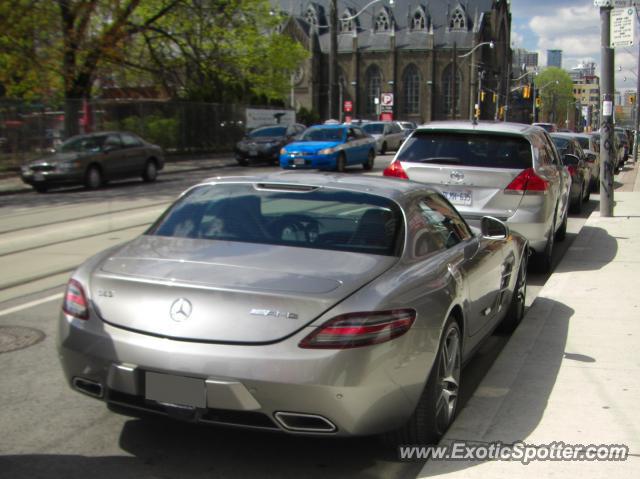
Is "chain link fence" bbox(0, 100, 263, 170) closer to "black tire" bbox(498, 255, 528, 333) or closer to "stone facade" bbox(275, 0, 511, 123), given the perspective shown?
"black tire" bbox(498, 255, 528, 333)

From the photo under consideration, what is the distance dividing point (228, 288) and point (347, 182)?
5.13ft

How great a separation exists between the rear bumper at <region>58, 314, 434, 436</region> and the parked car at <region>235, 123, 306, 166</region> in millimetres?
28874

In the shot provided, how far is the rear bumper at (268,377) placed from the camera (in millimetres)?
3523

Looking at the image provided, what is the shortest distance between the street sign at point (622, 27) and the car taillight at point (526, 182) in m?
5.47

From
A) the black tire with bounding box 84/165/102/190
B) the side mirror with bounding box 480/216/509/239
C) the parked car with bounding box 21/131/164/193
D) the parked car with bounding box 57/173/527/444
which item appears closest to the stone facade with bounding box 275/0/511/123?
the parked car with bounding box 21/131/164/193

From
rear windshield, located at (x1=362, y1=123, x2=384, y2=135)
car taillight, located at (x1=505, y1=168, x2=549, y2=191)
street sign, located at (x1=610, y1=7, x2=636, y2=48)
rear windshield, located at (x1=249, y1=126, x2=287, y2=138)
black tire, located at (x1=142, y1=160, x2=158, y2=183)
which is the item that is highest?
street sign, located at (x1=610, y1=7, x2=636, y2=48)

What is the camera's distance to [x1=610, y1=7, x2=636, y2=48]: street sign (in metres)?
13.3

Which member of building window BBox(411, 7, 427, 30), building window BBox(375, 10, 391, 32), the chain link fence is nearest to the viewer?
the chain link fence

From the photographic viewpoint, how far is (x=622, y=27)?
43.8ft

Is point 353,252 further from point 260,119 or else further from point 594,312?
point 260,119

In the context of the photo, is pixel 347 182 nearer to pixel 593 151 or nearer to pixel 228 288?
pixel 228 288

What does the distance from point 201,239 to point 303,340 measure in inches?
46.3

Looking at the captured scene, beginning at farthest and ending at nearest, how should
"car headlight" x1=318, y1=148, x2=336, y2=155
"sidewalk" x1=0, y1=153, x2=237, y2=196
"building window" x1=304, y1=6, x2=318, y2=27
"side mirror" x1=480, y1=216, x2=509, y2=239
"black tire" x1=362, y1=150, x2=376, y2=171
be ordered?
"building window" x1=304, y1=6, x2=318, y2=27 → "black tire" x1=362, y1=150, x2=376, y2=171 → "car headlight" x1=318, y1=148, x2=336, y2=155 → "sidewalk" x1=0, y1=153, x2=237, y2=196 → "side mirror" x1=480, y1=216, x2=509, y2=239

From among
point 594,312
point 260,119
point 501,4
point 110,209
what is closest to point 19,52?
point 110,209
